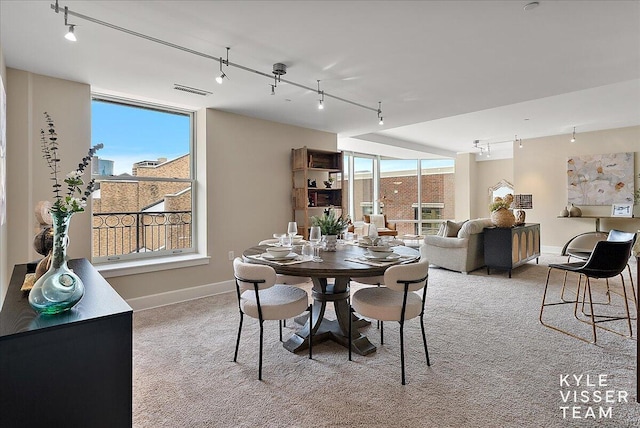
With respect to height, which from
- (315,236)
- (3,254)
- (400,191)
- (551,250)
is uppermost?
(400,191)

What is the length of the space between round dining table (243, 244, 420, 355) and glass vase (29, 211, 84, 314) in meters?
1.32

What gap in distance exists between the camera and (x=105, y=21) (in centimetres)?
234

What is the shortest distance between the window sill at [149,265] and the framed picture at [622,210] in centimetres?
759

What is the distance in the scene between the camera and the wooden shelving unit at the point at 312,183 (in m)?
5.32

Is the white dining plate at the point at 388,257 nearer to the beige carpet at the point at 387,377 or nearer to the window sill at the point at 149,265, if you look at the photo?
the beige carpet at the point at 387,377

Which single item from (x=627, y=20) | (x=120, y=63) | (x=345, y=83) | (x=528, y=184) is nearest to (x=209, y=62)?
(x=120, y=63)

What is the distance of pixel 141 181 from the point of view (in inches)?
168

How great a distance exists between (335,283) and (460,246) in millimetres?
3349

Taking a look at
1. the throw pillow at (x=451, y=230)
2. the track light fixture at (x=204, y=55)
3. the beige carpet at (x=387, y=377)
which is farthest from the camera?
the throw pillow at (x=451, y=230)

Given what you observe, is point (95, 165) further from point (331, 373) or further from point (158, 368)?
point (331, 373)

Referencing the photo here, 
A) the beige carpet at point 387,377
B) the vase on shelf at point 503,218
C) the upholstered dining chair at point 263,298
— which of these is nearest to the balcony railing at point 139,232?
the beige carpet at point 387,377

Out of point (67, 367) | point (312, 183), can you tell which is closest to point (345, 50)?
point (67, 367)

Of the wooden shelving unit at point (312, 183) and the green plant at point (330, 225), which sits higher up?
the wooden shelving unit at point (312, 183)

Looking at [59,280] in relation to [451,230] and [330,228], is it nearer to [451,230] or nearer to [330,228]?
[330,228]
